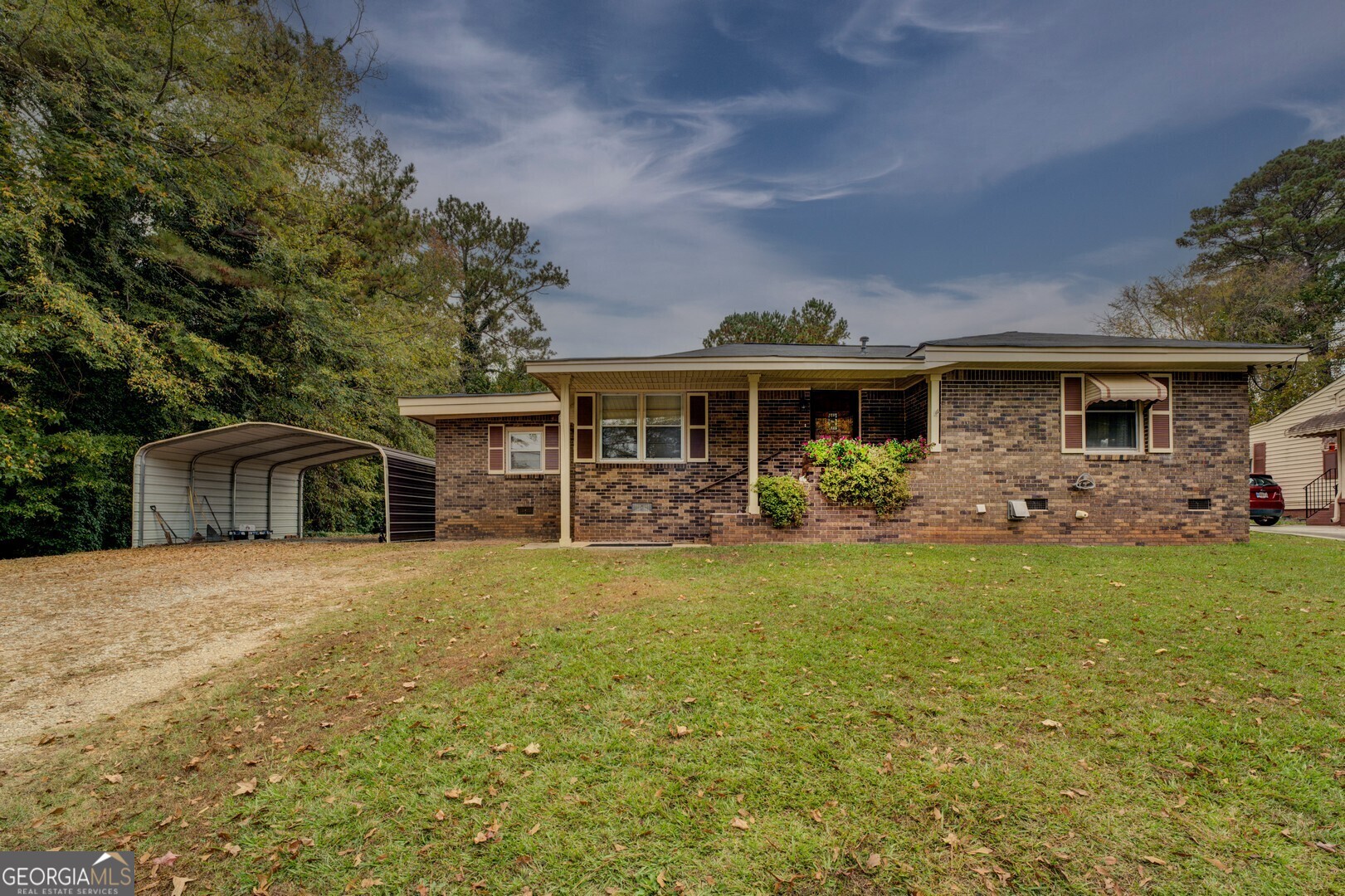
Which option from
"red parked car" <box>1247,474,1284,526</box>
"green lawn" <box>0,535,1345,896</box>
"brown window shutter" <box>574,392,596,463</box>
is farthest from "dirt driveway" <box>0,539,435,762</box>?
"red parked car" <box>1247,474,1284,526</box>

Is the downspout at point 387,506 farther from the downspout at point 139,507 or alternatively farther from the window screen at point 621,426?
the window screen at point 621,426

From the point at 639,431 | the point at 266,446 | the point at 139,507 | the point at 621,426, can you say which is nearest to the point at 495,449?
the point at 621,426

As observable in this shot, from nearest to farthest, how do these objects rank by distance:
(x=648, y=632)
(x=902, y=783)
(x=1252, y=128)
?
1. (x=902, y=783)
2. (x=648, y=632)
3. (x=1252, y=128)

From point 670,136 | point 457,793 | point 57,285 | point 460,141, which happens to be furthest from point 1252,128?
point 57,285

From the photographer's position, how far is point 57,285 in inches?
400

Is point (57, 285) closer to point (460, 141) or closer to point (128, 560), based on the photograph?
point (128, 560)

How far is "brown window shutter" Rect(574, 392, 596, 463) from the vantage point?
456 inches

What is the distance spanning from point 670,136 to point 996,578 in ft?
48.0

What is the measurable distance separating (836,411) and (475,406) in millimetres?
7948

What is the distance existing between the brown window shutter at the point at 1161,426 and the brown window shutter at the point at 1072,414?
1.19m

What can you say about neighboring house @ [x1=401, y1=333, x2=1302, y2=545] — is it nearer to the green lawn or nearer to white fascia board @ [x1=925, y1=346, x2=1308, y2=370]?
white fascia board @ [x1=925, y1=346, x2=1308, y2=370]

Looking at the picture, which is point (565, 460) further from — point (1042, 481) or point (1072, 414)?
point (1072, 414)

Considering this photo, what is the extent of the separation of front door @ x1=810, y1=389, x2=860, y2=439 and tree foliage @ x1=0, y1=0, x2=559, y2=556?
31.5 ft

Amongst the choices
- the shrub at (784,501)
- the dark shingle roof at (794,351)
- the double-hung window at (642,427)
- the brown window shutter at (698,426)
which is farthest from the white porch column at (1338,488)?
the double-hung window at (642,427)
